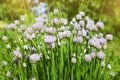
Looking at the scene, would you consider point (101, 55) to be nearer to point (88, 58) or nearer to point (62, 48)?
point (88, 58)

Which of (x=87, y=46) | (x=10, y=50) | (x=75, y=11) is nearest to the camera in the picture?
(x=87, y=46)

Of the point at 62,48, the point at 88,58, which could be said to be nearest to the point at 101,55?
the point at 88,58

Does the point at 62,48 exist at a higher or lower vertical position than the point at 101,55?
higher

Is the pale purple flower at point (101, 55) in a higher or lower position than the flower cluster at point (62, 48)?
lower

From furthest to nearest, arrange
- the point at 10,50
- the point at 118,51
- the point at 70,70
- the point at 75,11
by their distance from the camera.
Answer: the point at 75,11
the point at 118,51
the point at 10,50
the point at 70,70

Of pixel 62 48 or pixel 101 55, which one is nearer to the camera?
pixel 101 55

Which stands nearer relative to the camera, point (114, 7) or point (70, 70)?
point (70, 70)

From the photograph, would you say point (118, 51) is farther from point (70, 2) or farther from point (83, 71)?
point (83, 71)

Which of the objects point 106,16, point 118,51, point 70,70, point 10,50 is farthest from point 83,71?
point 106,16

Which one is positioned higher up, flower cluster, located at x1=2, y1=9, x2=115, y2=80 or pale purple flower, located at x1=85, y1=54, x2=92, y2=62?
flower cluster, located at x1=2, y1=9, x2=115, y2=80

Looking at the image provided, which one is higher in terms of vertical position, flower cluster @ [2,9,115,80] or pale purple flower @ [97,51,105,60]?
flower cluster @ [2,9,115,80]

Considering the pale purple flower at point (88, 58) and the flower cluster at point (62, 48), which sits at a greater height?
the flower cluster at point (62, 48)
